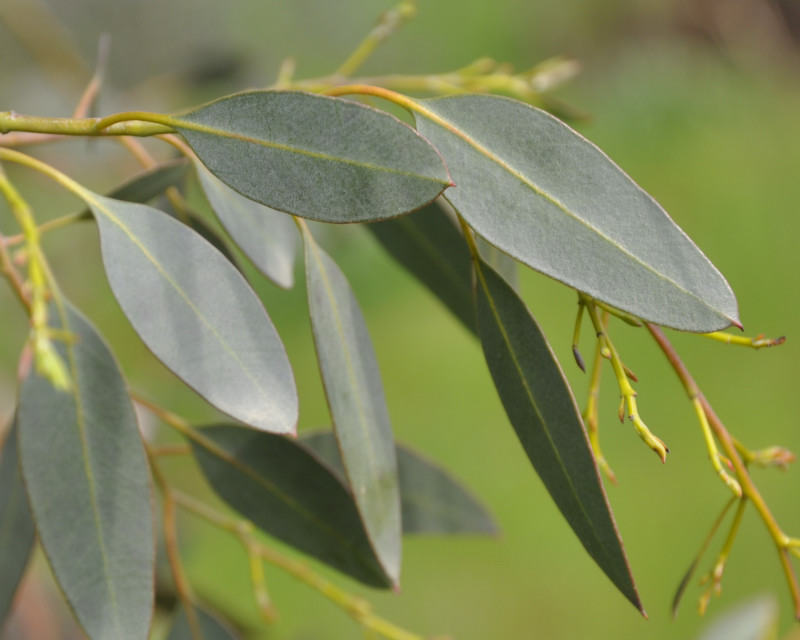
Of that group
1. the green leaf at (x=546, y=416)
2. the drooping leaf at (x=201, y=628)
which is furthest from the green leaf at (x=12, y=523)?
the green leaf at (x=546, y=416)

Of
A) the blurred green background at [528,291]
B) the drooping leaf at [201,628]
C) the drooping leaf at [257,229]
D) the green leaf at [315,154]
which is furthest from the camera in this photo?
the blurred green background at [528,291]

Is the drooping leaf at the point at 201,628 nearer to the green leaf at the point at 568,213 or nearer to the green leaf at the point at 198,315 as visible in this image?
the green leaf at the point at 198,315

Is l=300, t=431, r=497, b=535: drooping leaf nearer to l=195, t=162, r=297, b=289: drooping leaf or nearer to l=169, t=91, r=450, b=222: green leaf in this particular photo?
l=195, t=162, r=297, b=289: drooping leaf

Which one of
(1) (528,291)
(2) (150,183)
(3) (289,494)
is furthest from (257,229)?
(1) (528,291)

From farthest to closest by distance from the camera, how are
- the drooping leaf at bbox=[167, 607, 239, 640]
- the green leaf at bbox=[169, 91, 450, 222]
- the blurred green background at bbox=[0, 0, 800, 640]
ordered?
the blurred green background at bbox=[0, 0, 800, 640], the drooping leaf at bbox=[167, 607, 239, 640], the green leaf at bbox=[169, 91, 450, 222]

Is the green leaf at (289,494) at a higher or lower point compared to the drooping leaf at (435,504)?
higher

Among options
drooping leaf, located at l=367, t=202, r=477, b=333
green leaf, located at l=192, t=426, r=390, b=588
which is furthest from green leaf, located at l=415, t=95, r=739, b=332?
green leaf, located at l=192, t=426, r=390, b=588

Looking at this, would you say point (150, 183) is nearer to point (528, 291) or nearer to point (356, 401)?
point (356, 401)
